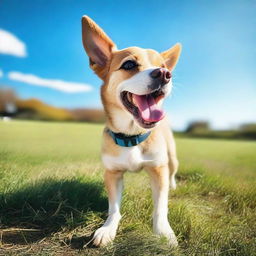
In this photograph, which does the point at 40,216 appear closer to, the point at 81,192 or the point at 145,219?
the point at 81,192

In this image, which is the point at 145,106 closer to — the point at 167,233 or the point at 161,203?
the point at 161,203

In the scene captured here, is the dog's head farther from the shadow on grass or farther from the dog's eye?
the shadow on grass

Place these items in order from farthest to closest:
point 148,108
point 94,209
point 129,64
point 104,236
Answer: point 94,209, point 129,64, point 148,108, point 104,236

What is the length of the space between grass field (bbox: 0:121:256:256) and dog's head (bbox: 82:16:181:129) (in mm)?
700

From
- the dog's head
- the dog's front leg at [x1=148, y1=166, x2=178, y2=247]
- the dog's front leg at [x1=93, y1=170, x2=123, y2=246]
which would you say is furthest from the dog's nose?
the dog's front leg at [x1=93, y1=170, x2=123, y2=246]

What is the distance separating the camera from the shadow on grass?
7.00 ft

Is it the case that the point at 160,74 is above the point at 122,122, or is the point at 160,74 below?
above

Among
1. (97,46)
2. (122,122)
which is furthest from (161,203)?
(97,46)

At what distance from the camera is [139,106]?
7.12 feet

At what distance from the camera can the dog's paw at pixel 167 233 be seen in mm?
1911

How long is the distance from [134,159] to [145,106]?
433 millimetres

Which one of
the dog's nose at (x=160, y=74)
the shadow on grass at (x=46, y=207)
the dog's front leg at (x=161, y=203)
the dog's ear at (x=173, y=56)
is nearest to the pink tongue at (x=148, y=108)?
the dog's nose at (x=160, y=74)

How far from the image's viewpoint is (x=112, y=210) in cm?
223

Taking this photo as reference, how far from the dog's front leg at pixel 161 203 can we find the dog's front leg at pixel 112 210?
26 centimetres
